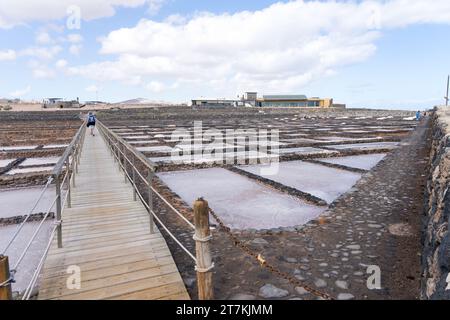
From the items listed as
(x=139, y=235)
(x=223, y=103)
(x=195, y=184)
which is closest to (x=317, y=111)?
(x=223, y=103)

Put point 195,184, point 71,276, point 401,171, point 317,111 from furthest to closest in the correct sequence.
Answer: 1. point 317,111
2. point 401,171
3. point 195,184
4. point 71,276

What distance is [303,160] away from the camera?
14203 mm

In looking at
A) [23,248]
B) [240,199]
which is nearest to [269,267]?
[240,199]

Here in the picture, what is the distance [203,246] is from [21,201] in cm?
788

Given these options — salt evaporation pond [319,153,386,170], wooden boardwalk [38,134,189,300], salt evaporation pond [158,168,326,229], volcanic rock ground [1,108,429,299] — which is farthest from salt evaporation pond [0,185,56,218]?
salt evaporation pond [319,153,386,170]

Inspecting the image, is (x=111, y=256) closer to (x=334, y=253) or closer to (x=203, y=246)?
(x=203, y=246)

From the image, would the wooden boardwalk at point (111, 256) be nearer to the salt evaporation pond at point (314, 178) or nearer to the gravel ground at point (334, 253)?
the gravel ground at point (334, 253)

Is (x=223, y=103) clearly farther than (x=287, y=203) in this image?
Yes

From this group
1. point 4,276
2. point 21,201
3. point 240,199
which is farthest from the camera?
point 21,201

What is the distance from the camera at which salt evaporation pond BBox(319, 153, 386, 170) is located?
41.6 feet

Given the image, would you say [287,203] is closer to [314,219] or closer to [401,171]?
[314,219]

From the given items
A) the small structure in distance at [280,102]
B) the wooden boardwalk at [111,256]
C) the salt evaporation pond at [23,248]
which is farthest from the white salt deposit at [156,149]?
the small structure in distance at [280,102]

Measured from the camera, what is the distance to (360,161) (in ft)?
44.9
